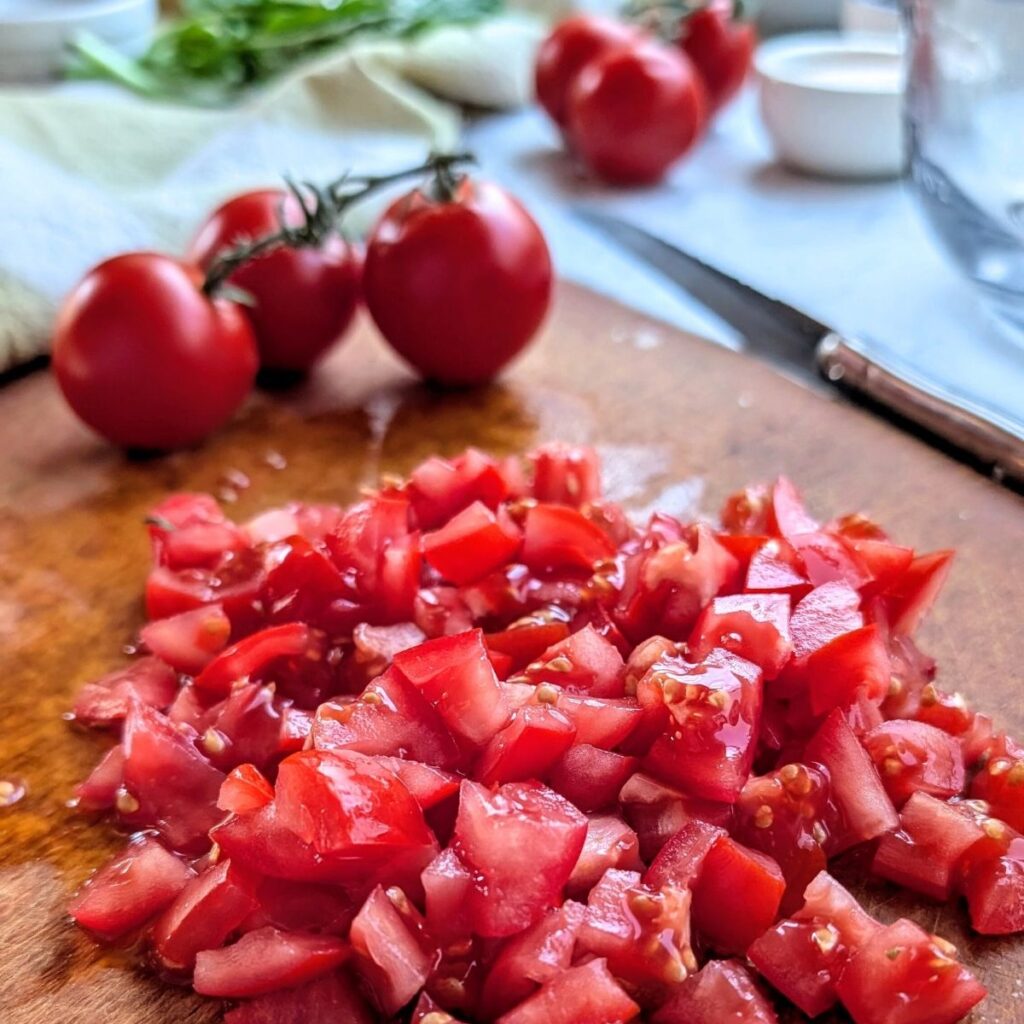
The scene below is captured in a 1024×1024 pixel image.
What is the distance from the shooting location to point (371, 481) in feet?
4.82

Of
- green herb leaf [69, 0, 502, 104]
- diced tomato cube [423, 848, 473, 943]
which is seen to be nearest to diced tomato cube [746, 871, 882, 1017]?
diced tomato cube [423, 848, 473, 943]

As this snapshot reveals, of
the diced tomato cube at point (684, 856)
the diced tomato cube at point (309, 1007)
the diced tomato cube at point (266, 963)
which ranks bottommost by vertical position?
the diced tomato cube at point (309, 1007)

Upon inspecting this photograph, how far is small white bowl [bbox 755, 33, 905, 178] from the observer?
6.95 feet

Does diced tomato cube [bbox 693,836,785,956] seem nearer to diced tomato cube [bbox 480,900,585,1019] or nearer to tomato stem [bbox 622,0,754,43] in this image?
diced tomato cube [bbox 480,900,585,1019]

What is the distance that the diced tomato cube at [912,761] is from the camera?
97 centimetres

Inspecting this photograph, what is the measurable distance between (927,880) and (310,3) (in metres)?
2.32

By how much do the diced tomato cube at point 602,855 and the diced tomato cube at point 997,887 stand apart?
0.26 metres

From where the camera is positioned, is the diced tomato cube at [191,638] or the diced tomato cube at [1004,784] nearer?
the diced tomato cube at [1004,784]

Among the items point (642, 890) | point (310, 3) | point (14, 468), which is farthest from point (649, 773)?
point (310, 3)

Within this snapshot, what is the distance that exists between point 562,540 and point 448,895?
410mm

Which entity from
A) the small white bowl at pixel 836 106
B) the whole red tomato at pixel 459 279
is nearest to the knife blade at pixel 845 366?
the whole red tomato at pixel 459 279

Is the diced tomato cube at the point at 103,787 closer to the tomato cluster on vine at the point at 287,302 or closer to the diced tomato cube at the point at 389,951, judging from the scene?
the diced tomato cube at the point at 389,951

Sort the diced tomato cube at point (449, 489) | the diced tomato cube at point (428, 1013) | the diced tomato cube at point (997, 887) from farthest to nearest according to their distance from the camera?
the diced tomato cube at point (449, 489)
the diced tomato cube at point (997, 887)
the diced tomato cube at point (428, 1013)

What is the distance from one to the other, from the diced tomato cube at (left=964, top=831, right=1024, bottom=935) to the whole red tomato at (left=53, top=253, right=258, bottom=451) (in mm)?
1004
